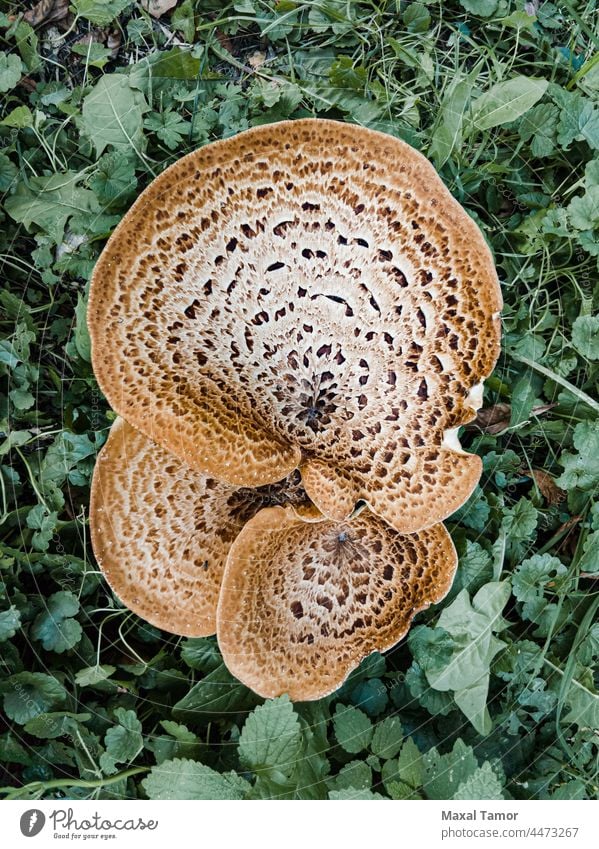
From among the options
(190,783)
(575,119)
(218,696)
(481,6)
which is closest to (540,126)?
(575,119)

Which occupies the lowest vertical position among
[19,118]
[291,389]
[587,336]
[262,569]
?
[262,569]

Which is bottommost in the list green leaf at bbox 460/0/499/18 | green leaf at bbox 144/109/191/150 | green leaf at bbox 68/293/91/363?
green leaf at bbox 68/293/91/363

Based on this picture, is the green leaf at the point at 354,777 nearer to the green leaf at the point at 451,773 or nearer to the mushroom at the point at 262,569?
the green leaf at the point at 451,773

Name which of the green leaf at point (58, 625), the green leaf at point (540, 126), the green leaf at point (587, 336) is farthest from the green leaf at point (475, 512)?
the green leaf at point (58, 625)

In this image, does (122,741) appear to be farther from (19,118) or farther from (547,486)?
(19,118)

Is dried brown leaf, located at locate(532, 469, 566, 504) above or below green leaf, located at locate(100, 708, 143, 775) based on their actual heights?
above

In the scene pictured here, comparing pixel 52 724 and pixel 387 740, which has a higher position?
pixel 387 740

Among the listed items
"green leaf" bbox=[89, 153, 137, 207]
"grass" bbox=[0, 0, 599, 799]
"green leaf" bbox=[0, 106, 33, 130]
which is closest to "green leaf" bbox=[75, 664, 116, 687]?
"grass" bbox=[0, 0, 599, 799]

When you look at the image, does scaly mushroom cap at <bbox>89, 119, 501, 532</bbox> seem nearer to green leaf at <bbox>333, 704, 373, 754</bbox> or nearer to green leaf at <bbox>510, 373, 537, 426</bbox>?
green leaf at <bbox>510, 373, 537, 426</bbox>
